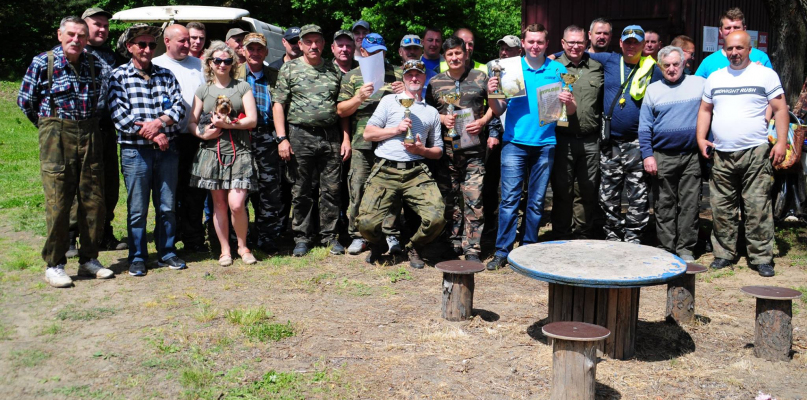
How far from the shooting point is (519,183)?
682cm

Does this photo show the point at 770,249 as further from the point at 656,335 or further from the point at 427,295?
the point at 427,295

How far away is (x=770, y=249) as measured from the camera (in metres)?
6.73

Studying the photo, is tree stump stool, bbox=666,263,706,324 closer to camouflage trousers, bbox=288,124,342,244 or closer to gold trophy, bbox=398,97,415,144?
gold trophy, bbox=398,97,415,144

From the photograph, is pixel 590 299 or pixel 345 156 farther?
pixel 345 156

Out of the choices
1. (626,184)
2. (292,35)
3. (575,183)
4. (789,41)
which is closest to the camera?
(626,184)

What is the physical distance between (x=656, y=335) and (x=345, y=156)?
3.60m

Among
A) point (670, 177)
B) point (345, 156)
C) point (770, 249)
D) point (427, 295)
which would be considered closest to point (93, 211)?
point (345, 156)

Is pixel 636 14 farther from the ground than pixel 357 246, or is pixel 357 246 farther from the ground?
pixel 636 14

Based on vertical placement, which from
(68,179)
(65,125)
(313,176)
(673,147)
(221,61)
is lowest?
(313,176)

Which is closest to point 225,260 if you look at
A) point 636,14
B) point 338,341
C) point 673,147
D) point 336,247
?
point 336,247

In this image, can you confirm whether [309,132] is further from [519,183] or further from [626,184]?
[626,184]

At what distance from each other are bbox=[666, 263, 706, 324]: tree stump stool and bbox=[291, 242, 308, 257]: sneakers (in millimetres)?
3626

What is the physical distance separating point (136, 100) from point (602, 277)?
4388mm

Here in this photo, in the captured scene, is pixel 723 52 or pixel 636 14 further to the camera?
pixel 636 14
